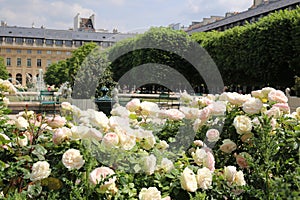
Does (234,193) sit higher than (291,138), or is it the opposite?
(291,138)

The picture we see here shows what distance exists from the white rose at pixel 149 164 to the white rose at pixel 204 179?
239 mm

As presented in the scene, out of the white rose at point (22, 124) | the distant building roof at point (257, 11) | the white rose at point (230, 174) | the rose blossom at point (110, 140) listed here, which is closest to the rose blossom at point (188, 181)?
the white rose at point (230, 174)

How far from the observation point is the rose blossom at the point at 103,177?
6.15ft

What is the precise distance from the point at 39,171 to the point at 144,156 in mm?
536

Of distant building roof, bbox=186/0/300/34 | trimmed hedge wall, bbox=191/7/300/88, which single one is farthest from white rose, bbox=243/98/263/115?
distant building roof, bbox=186/0/300/34

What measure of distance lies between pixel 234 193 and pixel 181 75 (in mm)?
32928

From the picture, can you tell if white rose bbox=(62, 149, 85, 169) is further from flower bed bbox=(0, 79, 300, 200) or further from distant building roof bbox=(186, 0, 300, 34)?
distant building roof bbox=(186, 0, 300, 34)

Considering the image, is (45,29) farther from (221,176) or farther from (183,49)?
(221,176)

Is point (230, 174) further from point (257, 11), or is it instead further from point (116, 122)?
point (257, 11)

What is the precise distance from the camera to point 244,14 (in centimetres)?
5472

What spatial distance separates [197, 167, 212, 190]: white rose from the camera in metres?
2.01

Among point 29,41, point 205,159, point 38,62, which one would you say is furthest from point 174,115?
point 38,62

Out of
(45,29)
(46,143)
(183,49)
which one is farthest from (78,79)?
(45,29)

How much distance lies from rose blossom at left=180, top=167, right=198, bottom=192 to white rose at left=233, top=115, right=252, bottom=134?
53cm
